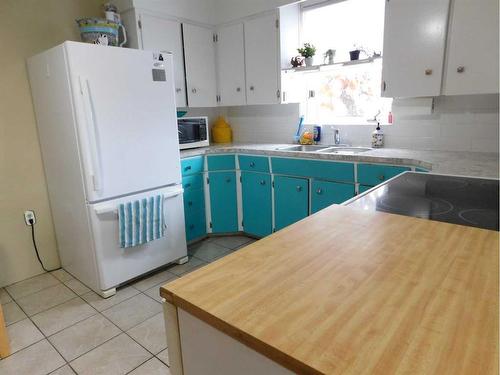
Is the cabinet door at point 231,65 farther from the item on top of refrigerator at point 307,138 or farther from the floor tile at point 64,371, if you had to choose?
the floor tile at point 64,371

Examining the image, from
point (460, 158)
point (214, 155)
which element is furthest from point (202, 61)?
point (460, 158)

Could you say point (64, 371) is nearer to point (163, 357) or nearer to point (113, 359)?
point (113, 359)

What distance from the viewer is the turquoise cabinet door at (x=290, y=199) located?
2873 mm

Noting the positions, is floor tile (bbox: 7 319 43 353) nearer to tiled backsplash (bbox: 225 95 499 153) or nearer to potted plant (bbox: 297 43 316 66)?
tiled backsplash (bbox: 225 95 499 153)

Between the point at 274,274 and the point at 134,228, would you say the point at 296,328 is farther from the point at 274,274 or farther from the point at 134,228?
the point at 134,228

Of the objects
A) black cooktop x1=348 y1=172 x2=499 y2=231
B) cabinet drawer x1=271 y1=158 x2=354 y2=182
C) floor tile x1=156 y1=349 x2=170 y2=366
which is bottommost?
floor tile x1=156 y1=349 x2=170 y2=366

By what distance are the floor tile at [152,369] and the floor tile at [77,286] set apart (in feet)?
3.29

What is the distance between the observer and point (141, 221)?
8.05 ft

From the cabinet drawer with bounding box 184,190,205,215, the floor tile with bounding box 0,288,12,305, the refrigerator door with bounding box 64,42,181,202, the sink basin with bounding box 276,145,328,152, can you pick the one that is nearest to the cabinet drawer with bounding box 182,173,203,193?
the cabinet drawer with bounding box 184,190,205,215

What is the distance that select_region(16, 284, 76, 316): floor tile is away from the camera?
2.33 metres

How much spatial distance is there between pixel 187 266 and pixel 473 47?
8.55 ft

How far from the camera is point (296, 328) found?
61 centimetres

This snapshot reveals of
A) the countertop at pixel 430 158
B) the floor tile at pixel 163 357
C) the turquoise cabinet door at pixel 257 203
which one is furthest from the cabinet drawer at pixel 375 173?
the floor tile at pixel 163 357

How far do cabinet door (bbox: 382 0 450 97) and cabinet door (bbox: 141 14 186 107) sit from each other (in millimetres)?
1817
